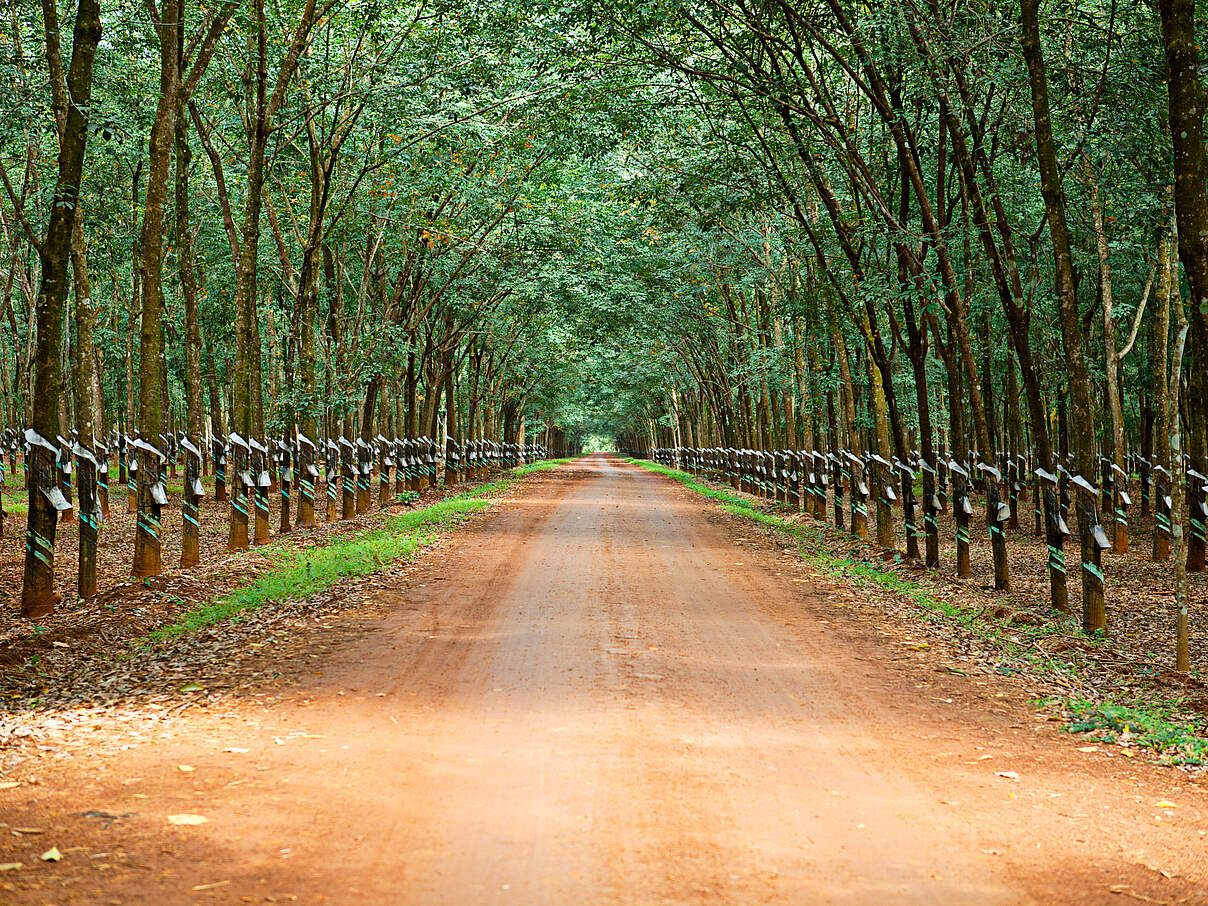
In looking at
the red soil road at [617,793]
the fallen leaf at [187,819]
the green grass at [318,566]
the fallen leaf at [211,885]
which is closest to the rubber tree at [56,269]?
the green grass at [318,566]

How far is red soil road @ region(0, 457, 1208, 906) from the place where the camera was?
3904 millimetres

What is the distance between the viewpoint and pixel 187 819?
173 inches

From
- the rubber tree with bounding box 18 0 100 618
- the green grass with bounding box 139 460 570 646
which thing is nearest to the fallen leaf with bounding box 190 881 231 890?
the green grass with bounding box 139 460 570 646

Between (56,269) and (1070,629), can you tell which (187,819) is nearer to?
(56,269)

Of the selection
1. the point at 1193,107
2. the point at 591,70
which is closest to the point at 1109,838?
the point at 1193,107

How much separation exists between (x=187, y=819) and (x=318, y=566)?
28.0ft

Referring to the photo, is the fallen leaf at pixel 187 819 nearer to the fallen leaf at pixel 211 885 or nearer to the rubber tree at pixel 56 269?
the fallen leaf at pixel 211 885

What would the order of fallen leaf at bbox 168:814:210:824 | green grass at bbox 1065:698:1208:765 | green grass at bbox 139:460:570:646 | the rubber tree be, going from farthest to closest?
green grass at bbox 139:460:570:646
the rubber tree
green grass at bbox 1065:698:1208:765
fallen leaf at bbox 168:814:210:824

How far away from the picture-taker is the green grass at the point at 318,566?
1003 centimetres

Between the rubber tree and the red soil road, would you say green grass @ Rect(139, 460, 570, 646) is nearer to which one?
the rubber tree

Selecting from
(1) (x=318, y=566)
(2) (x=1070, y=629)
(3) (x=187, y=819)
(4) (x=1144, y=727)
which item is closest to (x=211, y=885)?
(3) (x=187, y=819)

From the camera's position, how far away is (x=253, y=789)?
482 cm

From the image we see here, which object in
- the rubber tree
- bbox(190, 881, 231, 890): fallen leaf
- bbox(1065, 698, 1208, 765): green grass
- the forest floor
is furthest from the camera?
the rubber tree

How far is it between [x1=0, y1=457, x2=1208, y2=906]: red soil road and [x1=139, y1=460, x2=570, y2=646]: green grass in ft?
8.04
